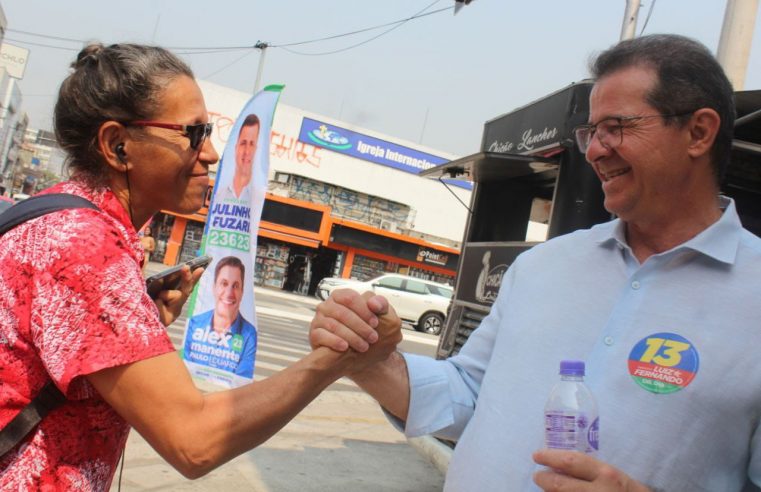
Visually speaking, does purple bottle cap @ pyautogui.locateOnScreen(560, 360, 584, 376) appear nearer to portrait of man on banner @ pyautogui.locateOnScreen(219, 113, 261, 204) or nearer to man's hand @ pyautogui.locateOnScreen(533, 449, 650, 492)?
man's hand @ pyautogui.locateOnScreen(533, 449, 650, 492)

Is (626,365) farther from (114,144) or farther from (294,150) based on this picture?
(294,150)

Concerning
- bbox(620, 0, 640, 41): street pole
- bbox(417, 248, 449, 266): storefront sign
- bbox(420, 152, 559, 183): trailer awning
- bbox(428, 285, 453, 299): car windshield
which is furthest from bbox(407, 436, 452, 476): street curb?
bbox(417, 248, 449, 266): storefront sign

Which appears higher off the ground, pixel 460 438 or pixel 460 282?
pixel 460 282

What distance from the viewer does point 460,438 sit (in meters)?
2.01

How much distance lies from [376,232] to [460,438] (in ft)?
96.1

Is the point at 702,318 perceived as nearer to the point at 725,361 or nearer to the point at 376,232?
the point at 725,361

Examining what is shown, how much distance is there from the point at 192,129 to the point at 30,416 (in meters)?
0.84

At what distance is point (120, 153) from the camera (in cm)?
175

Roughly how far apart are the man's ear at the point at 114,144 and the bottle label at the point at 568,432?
1.23 m

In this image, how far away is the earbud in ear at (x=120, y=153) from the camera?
174 centimetres

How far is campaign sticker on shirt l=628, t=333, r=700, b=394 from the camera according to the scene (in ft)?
5.18

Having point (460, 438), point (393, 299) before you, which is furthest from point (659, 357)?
point (393, 299)

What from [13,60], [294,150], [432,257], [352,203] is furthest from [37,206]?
[13,60]

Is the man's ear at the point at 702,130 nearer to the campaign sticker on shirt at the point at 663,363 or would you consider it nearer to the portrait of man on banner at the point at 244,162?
the campaign sticker on shirt at the point at 663,363
